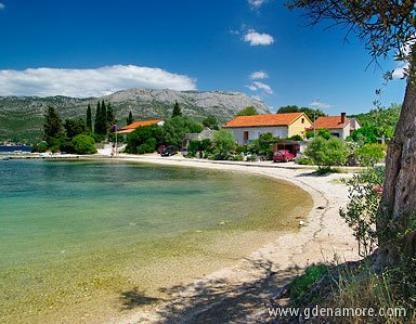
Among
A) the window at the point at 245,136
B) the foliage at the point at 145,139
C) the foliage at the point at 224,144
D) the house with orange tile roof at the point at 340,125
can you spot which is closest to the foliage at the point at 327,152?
the foliage at the point at 224,144

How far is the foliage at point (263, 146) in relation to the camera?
5538 centimetres

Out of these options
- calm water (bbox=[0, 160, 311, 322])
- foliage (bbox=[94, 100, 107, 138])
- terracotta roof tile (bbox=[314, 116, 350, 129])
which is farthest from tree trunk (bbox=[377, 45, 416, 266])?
foliage (bbox=[94, 100, 107, 138])

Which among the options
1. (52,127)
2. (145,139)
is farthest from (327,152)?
(52,127)

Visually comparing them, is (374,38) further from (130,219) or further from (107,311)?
(130,219)

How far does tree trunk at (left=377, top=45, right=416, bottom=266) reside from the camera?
4344mm

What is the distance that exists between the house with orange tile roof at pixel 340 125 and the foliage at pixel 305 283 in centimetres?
5617

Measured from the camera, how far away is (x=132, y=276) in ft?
29.3

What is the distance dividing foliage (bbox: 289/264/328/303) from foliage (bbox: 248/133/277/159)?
161 ft

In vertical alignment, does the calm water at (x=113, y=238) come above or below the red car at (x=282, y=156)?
below

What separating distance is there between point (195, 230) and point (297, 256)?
483 cm

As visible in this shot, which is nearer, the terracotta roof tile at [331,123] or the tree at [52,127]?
the terracotta roof tile at [331,123]

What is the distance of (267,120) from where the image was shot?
66.0 meters

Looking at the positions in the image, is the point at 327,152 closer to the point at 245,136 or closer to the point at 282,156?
the point at 282,156

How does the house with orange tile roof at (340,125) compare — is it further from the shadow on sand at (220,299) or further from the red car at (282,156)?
the shadow on sand at (220,299)
